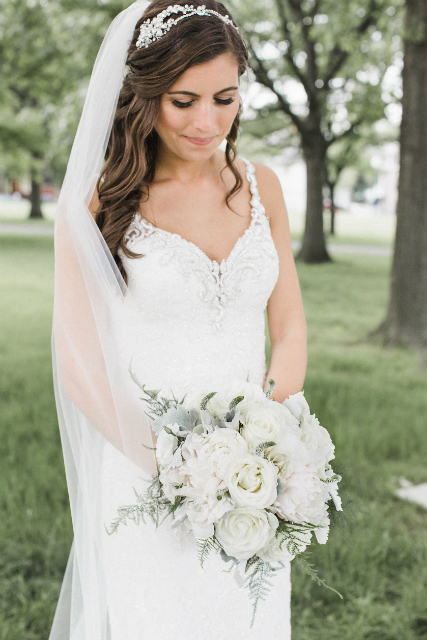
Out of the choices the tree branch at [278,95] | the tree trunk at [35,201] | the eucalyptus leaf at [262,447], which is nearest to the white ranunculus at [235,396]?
the eucalyptus leaf at [262,447]

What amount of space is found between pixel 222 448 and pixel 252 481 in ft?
0.36

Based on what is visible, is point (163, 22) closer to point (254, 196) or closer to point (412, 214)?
point (254, 196)

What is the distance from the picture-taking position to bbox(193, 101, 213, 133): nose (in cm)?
200

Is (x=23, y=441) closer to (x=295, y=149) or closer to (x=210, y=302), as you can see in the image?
(x=210, y=302)

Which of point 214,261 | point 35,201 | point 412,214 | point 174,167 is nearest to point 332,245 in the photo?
point 35,201

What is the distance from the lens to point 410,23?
6.84 metres

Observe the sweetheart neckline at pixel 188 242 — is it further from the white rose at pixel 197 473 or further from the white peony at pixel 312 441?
the white rose at pixel 197 473

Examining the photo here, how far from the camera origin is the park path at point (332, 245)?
2220 cm

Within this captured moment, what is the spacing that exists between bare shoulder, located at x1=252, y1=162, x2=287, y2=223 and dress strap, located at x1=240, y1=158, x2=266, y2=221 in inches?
1.1

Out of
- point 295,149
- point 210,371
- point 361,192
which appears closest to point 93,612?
point 210,371

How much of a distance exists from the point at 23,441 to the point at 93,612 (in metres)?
3.14

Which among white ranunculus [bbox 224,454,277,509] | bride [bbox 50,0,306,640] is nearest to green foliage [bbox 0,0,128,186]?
bride [bbox 50,0,306,640]

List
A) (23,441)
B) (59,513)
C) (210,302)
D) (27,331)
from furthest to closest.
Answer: (27,331)
(23,441)
(59,513)
(210,302)

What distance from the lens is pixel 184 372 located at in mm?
2279
